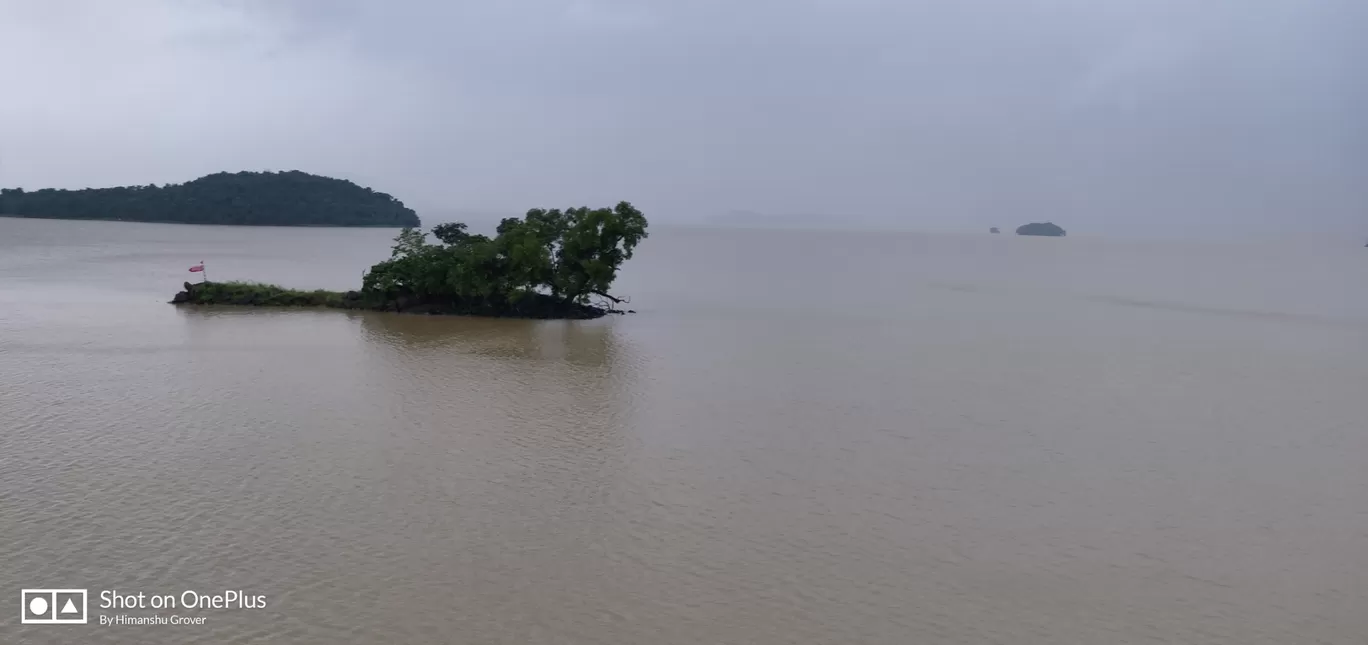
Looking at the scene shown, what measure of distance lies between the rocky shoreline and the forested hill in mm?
109006

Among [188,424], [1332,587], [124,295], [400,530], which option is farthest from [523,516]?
[124,295]

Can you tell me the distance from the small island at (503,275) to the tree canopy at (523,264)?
0.04 metres

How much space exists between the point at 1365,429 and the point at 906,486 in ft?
44.6

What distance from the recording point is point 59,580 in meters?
10.8

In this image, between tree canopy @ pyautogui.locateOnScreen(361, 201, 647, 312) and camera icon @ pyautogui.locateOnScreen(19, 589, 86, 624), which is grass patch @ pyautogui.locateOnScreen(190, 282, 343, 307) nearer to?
tree canopy @ pyautogui.locateOnScreen(361, 201, 647, 312)

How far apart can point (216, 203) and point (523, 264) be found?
11856 cm

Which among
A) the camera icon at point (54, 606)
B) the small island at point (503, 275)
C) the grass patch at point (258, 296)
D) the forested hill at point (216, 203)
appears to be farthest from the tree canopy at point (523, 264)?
the forested hill at point (216, 203)

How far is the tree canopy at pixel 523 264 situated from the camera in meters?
33.6

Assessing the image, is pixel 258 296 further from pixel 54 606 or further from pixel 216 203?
pixel 216 203

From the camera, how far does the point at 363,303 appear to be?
3512 cm

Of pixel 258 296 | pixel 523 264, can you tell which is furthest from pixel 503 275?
pixel 258 296

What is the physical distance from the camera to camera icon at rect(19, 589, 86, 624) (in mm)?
10000

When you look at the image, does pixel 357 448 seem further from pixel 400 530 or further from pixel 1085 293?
pixel 1085 293

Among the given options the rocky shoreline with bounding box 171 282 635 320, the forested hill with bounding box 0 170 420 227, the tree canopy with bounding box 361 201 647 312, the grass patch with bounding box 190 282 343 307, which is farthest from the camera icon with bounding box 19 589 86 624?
the forested hill with bounding box 0 170 420 227
